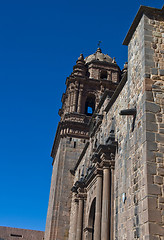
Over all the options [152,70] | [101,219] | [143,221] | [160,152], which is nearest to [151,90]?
[152,70]

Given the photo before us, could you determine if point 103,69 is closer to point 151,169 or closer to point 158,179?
point 151,169

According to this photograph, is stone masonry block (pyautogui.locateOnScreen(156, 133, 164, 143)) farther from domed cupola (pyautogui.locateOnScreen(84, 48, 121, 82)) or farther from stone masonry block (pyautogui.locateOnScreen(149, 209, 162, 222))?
domed cupola (pyautogui.locateOnScreen(84, 48, 121, 82))

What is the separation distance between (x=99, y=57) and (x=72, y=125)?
9082 mm

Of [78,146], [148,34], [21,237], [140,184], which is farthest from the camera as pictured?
[21,237]

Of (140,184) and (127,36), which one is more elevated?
(127,36)

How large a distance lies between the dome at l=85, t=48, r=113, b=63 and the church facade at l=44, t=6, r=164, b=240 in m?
10.3

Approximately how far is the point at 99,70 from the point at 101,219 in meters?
18.6

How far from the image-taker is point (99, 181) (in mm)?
12719

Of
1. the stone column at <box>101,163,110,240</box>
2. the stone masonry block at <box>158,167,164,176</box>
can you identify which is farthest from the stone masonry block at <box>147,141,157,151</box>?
the stone column at <box>101,163,110,240</box>

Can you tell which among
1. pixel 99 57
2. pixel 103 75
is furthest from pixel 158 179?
pixel 99 57

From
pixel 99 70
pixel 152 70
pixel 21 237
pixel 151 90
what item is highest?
pixel 99 70

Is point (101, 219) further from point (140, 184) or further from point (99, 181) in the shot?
point (140, 184)

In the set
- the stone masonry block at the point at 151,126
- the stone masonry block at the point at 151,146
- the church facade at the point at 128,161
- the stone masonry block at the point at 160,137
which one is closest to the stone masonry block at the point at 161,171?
the church facade at the point at 128,161

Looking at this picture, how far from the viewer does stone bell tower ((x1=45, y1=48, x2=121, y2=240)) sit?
2080 cm
